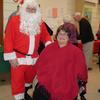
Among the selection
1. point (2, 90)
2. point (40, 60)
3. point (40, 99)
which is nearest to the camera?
point (40, 99)

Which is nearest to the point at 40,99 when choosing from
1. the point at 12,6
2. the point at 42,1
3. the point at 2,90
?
the point at 2,90

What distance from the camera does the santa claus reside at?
3.31m

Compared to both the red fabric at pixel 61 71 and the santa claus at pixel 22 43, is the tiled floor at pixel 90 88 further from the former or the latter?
the red fabric at pixel 61 71

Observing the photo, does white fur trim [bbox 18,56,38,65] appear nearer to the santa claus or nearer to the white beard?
the santa claus

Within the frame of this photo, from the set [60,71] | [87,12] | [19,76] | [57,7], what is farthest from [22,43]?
[87,12]

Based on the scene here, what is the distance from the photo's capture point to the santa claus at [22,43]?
331cm

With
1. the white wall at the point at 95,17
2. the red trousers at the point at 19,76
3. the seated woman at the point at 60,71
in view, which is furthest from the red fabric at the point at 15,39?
the white wall at the point at 95,17

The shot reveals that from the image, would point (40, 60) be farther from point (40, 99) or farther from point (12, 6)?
point (12, 6)

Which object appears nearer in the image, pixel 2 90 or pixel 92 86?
pixel 2 90

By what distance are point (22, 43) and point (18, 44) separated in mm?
54

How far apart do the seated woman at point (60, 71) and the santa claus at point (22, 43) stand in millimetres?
373

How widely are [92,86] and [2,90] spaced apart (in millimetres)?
1713

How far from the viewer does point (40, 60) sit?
3084 millimetres

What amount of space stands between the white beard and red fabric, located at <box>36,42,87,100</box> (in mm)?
475
